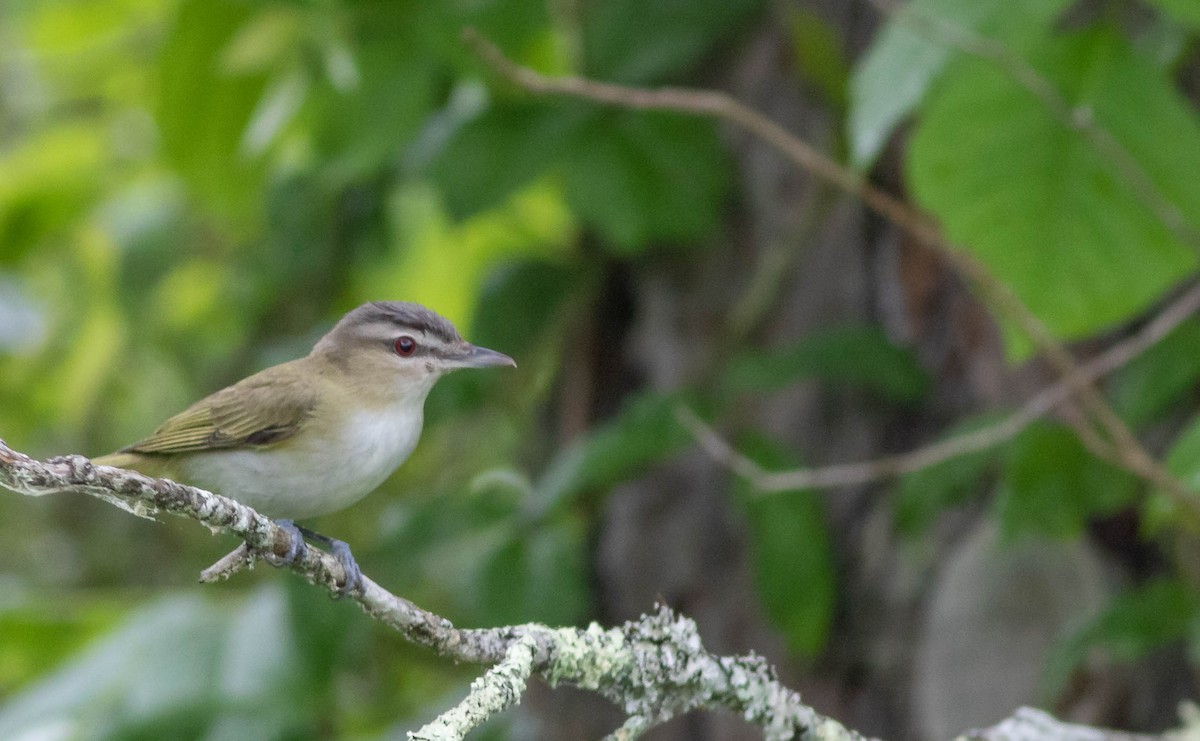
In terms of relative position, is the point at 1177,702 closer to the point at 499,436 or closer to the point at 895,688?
the point at 895,688

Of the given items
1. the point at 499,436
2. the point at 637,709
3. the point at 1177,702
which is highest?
the point at 499,436

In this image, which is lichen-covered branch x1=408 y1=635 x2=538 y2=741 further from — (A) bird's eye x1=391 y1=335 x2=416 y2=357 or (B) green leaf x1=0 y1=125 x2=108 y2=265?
(B) green leaf x1=0 y1=125 x2=108 y2=265

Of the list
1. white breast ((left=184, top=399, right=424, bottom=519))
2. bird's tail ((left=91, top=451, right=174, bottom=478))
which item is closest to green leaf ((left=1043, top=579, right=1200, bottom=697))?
white breast ((left=184, top=399, right=424, bottom=519))

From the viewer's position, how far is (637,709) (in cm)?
189

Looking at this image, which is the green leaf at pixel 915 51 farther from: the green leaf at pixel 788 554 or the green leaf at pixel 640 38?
the green leaf at pixel 640 38

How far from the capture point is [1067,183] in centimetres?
288

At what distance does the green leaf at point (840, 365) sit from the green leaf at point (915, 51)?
1.19 meters

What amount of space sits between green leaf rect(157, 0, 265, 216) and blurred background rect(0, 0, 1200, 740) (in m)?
0.01

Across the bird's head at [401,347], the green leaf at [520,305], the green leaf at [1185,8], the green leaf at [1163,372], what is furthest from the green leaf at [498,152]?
the green leaf at [1185,8]

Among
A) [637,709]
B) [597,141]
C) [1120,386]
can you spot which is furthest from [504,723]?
[637,709]

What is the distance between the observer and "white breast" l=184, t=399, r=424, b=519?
2.26 m

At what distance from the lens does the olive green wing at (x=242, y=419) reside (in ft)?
8.43

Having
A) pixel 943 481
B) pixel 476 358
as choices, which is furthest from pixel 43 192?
pixel 943 481

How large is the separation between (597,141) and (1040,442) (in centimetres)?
166
